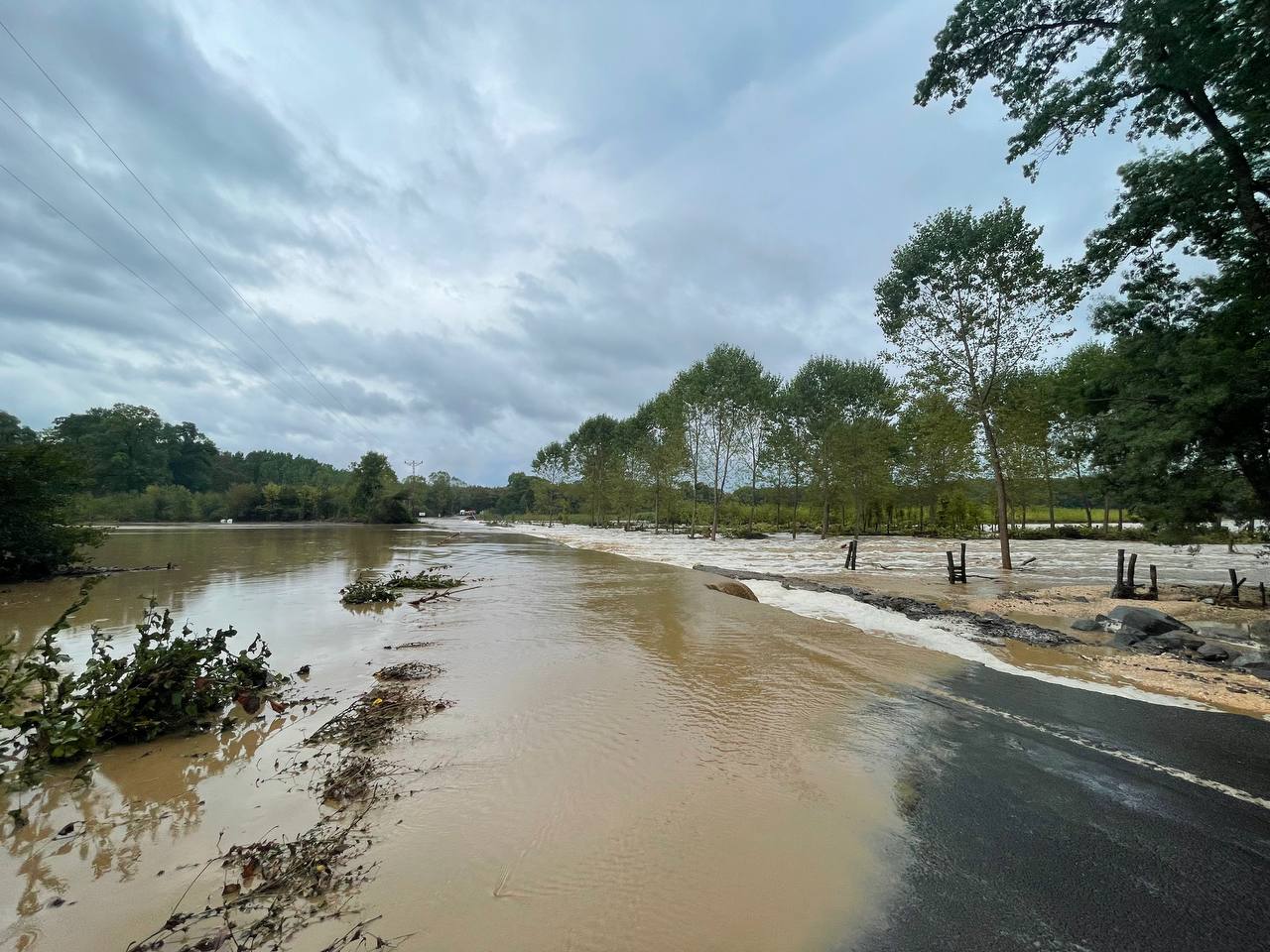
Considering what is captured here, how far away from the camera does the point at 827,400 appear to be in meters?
47.0

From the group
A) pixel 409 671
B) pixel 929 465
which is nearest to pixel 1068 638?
pixel 409 671

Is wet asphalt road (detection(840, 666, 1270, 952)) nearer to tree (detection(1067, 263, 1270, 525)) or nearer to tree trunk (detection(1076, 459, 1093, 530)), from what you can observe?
tree (detection(1067, 263, 1270, 525))

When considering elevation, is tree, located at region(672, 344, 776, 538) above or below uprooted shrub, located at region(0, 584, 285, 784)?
above

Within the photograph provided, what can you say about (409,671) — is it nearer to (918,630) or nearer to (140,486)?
(918,630)

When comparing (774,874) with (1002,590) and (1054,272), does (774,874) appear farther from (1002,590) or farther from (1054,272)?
(1054,272)

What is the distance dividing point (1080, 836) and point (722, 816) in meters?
2.49

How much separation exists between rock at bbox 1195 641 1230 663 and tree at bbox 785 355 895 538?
36.1 metres

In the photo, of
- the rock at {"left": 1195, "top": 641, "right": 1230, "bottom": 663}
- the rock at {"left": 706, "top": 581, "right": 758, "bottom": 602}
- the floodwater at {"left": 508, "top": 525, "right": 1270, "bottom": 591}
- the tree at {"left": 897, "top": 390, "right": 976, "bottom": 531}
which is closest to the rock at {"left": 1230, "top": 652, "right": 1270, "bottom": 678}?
the rock at {"left": 1195, "top": 641, "right": 1230, "bottom": 663}

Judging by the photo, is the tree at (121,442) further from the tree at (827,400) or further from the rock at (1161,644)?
the rock at (1161,644)

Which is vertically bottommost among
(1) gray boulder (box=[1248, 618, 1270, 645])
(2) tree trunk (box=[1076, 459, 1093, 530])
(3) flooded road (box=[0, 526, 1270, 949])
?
(3) flooded road (box=[0, 526, 1270, 949])

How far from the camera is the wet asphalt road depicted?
8.98 feet

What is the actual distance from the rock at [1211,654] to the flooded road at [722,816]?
3.14 metres

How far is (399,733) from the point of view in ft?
17.2

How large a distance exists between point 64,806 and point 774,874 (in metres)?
5.33
